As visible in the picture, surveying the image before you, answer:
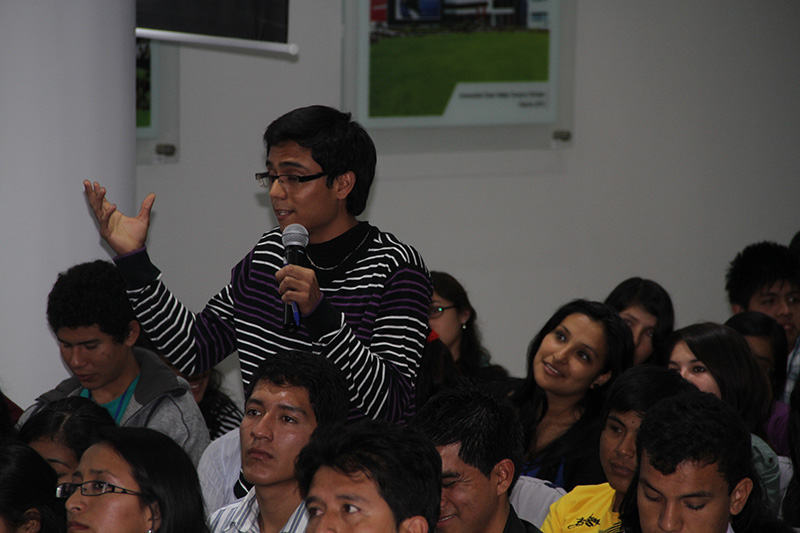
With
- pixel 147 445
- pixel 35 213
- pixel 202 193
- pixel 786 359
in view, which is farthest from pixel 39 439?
pixel 786 359

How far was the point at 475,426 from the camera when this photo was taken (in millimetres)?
2244

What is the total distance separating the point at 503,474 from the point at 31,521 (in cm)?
108

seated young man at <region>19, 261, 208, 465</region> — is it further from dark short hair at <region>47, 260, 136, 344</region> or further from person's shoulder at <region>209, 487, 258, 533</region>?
person's shoulder at <region>209, 487, 258, 533</region>

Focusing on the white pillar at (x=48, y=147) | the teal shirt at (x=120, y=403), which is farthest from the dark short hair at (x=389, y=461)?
the white pillar at (x=48, y=147)

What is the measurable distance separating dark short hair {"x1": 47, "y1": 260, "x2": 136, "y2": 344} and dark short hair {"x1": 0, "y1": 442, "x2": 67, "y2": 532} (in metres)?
0.80

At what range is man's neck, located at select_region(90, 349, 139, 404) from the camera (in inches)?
123

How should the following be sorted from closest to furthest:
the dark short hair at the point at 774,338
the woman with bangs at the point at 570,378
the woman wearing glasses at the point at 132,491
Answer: the woman wearing glasses at the point at 132,491 < the woman with bangs at the point at 570,378 < the dark short hair at the point at 774,338

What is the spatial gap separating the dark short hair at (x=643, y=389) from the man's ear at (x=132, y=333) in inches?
58.4

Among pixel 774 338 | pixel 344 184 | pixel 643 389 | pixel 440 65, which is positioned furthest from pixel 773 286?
pixel 344 184

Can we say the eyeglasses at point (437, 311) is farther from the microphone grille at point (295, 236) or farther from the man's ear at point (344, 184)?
the microphone grille at point (295, 236)

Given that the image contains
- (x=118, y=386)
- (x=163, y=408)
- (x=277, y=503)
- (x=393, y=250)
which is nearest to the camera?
(x=277, y=503)

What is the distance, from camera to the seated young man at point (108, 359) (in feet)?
10.00

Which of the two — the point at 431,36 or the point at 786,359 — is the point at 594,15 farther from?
the point at 786,359

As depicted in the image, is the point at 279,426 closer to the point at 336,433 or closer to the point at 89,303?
the point at 336,433
